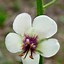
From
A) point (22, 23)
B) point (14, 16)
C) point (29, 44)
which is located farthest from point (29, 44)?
point (14, 16)

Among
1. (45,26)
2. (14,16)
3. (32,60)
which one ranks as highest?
(45,26)

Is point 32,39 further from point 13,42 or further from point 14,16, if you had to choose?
point 14,16

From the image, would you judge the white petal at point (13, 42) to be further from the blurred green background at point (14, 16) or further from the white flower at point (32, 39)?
the blurred green background at point (14, 16)

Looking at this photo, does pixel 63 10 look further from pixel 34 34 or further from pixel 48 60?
pixel 34 34

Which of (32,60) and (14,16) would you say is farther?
(14,16)

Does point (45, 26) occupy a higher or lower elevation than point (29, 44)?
higher

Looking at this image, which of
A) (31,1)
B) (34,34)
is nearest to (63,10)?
(31,1)
